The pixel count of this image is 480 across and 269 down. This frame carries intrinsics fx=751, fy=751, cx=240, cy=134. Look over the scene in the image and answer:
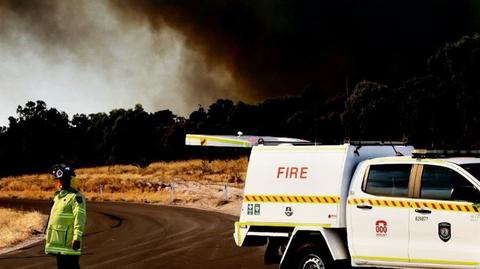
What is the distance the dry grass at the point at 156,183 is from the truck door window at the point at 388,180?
31965 millimetres

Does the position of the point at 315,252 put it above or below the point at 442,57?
below

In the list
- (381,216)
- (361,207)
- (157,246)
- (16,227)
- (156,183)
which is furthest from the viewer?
(156,183)

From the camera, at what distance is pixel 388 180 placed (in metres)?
10.7

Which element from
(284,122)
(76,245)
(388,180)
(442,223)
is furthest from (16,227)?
(284,122)

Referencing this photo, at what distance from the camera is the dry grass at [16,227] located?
24.0m

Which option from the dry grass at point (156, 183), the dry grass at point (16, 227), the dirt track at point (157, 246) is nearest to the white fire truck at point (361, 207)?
the dirt track at point (157, 246)

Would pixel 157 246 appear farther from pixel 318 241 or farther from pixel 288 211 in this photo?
pixel 318 241

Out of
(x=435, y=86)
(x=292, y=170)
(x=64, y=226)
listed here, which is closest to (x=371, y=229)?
(x=292, y=170)

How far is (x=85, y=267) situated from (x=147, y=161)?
79.4 meters

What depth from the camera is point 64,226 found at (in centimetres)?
975

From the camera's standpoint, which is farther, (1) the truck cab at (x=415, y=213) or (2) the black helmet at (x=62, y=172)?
(2) the black helmet at (x=62, y=172)

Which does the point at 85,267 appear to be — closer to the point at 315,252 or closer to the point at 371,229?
the point at 315,252

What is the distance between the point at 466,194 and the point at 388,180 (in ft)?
4.43

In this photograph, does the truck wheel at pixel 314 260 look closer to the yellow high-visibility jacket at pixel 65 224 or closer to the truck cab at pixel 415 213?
the truck cab at pixel 415 213
